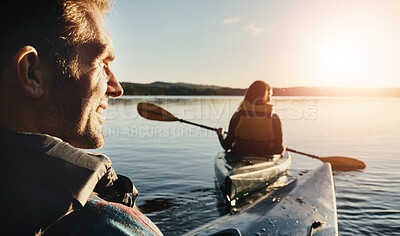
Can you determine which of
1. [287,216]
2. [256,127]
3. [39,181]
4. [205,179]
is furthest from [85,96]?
[205,179]

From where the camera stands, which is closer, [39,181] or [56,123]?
[39,181]

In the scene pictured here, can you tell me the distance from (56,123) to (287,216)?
3.01m

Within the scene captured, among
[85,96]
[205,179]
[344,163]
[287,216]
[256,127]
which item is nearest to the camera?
[85,96]

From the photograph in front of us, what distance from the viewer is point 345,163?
1016cm

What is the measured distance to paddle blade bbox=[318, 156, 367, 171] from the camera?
1005 centimetres

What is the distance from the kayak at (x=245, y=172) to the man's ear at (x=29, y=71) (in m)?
5.21

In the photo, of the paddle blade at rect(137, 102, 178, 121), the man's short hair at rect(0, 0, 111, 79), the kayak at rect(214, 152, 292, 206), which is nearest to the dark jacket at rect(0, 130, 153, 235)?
the man's short hair at rect(0, 0, 111, 79)

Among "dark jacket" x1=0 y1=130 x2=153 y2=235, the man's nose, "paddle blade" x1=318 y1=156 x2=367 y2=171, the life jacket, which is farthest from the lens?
"paddle blade" x1=318 y1=156 x2=367 y2=171

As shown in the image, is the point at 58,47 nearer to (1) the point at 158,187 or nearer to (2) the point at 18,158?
(2) the point at 18,158

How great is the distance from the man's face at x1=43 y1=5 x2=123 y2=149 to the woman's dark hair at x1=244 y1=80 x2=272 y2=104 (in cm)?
633

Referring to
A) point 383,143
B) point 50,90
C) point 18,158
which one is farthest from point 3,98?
point 383,143

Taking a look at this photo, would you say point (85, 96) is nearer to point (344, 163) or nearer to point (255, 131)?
point (255, 131)

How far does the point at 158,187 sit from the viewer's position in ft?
26.8

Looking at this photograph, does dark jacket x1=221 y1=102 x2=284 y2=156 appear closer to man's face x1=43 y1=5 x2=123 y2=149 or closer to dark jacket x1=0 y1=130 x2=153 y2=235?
man's face x1=43 y1=5 x2=123 y2=149
